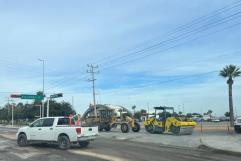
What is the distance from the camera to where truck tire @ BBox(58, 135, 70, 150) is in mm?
23438

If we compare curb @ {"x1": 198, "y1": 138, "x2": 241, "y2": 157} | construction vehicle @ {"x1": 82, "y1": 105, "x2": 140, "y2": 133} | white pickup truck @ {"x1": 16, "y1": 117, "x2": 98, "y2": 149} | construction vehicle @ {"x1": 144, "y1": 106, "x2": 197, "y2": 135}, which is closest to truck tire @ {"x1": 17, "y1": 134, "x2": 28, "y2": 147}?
white pickup truck @ {"x1": 16, "y1": 117, "x2": 98, "y2": 149}

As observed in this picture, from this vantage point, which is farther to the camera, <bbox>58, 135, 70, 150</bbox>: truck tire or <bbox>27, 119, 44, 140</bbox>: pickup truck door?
<bbox>27, 119, 44, 140</bbox>: pickup truck door

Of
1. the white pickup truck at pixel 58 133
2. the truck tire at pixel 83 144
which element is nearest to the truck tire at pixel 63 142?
the white pickup truck at pixel 58 133

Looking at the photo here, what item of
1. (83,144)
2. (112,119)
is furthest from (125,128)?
(83,144)

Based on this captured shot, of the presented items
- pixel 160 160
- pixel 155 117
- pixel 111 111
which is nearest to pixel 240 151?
pixel 160 160

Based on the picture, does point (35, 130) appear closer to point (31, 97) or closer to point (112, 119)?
point (112, 119)

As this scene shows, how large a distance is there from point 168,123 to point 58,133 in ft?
50.6

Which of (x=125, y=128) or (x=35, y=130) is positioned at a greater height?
(x=35, y=130)

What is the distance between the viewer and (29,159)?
18203mm

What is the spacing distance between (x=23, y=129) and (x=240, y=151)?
1264 centimetres

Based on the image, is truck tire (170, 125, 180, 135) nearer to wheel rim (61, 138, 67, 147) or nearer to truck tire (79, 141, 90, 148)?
truck tire (79, 141, 90, 148)

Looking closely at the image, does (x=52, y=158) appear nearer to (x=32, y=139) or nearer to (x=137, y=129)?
(x=32, y=139)

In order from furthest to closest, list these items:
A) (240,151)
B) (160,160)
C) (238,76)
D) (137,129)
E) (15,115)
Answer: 1. (15,115)
2. (238,76)
3. (137,129)
4. (240,151)
5. (160,160)

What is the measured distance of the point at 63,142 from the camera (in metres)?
23.6
